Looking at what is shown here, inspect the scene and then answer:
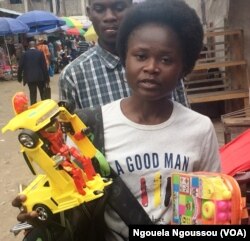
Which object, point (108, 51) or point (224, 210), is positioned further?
point (108, 51)

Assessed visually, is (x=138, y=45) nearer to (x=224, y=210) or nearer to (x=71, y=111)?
(x=71, y=111)

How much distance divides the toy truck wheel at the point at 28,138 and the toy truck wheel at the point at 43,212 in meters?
0.17

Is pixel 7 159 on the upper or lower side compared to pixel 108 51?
lower

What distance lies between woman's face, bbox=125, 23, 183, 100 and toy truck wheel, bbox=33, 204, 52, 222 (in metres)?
0.47

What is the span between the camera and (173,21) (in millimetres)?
1464

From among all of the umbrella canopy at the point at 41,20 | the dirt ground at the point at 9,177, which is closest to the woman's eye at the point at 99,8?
the dirt ground at the point at 9,177

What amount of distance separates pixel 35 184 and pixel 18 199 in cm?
6

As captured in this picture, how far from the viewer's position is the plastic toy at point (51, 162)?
3.79ft

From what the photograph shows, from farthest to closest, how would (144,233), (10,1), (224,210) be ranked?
(10,1), (144,233), (224,210)

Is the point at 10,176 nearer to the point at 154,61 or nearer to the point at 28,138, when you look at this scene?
the point at 154,61

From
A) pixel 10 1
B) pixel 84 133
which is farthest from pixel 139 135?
pixel 10 1

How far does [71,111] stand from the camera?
1349 millimetres

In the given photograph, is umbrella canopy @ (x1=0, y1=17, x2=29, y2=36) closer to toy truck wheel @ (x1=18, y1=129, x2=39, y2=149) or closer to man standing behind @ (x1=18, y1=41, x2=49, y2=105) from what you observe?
man standing behind @ (x1=18, y1=41, x2=49, y2=105)

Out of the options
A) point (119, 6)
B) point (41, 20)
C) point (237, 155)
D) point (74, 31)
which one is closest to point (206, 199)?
point (119, 6)
